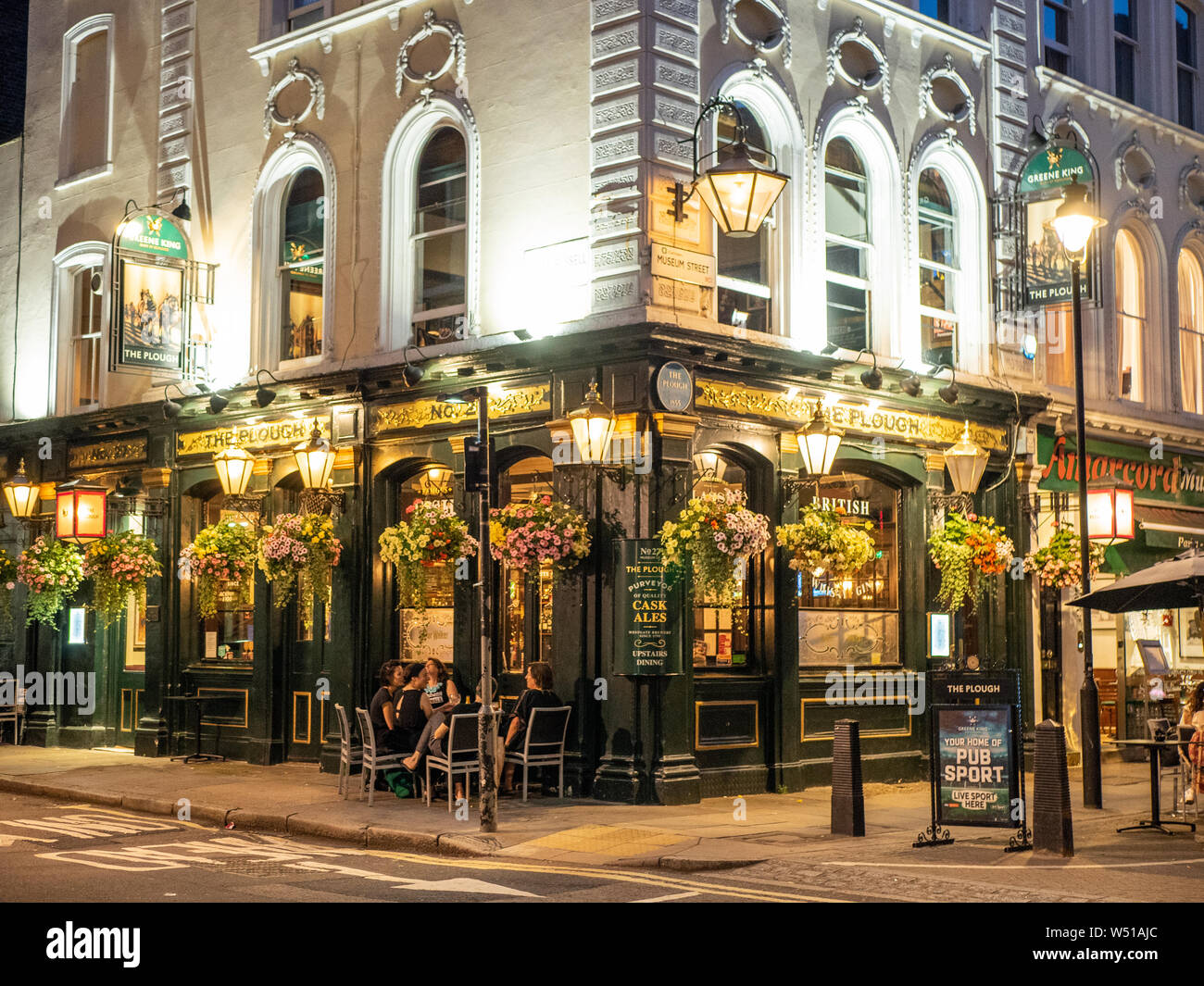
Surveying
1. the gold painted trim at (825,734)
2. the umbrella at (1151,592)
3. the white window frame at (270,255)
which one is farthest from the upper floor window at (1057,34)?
the white window frame at (270,255)

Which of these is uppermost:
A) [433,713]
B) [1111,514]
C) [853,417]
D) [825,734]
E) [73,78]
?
[73,78]

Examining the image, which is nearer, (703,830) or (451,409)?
(703,830)

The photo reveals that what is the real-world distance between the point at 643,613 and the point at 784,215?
5149mm

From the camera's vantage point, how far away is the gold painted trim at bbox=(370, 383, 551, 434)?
16750 millimetres

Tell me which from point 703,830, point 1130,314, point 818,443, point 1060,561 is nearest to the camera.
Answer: point 703,830

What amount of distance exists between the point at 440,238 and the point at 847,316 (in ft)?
16.6

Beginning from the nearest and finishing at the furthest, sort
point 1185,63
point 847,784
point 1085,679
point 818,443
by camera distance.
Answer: point 847,784, point 1085,679, point 818,443, point 1185,63

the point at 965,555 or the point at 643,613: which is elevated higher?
the point at 965,555

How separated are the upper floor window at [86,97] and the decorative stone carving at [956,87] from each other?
39.4ft

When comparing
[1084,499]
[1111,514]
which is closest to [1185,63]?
[1111,514]

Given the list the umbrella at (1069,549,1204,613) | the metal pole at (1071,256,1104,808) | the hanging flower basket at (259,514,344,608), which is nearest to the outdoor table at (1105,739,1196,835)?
the metal pole at (1071,256,1104,808)

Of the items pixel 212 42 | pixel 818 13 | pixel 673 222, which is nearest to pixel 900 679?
pixel 673 222

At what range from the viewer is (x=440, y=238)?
60.5 feet

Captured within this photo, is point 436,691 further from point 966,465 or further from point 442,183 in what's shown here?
point 966,465
